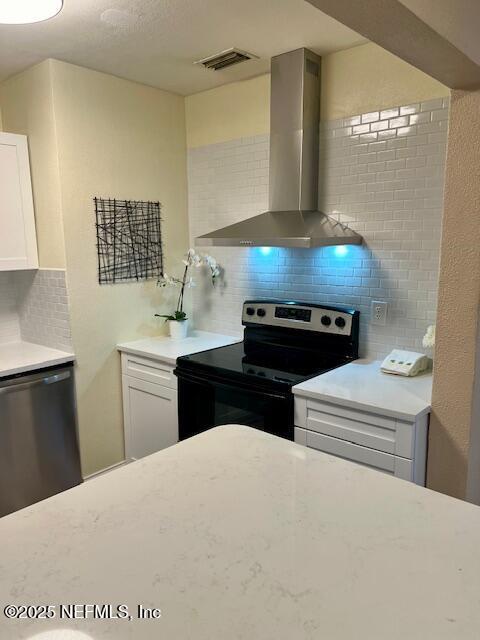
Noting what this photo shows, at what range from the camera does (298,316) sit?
2.71 m

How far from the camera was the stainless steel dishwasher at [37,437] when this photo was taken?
7.94 feet

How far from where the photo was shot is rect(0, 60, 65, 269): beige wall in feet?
8.27

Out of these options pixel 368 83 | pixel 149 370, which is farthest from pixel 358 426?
pixel 368 83

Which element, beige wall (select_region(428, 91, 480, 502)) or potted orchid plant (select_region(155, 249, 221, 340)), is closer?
beige wall (select_region(428, 91, 480, 502))

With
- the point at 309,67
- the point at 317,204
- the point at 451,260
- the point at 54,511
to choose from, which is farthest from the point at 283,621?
the point at 309,67

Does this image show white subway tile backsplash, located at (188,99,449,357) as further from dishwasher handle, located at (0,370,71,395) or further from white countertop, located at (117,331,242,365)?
dishwasher handle, located at (0,370,71,395)

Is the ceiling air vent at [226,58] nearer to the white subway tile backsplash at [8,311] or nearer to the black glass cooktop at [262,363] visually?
the black glass cooktop at [262,363]

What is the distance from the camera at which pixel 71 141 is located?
2576 mm

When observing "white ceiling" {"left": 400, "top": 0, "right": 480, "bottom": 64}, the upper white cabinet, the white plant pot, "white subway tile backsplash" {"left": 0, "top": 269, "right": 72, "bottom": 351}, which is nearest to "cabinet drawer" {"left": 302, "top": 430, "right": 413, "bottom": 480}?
the white plant pot

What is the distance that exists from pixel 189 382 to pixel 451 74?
174cm

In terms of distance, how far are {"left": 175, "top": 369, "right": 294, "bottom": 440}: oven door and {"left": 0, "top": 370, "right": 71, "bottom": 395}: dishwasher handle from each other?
67 centimetres

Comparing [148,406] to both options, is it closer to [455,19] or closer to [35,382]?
[35,382]

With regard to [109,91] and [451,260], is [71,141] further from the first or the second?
[451,260]

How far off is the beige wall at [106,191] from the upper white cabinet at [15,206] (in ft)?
0.91
